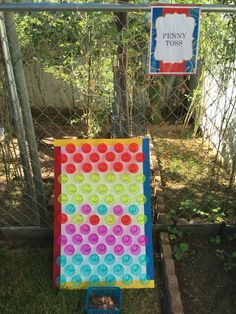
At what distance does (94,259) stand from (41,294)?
41 centimetres

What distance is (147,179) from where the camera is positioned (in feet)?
7.57

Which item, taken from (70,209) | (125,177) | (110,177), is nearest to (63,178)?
(70,209)

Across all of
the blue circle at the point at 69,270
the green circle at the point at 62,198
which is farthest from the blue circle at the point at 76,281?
the green circle at the point at 62,198

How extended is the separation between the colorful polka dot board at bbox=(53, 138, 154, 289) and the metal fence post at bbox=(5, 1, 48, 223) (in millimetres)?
175

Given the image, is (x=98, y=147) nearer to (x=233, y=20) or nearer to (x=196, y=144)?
(x=233, y=20)

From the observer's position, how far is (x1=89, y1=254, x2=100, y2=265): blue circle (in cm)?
220

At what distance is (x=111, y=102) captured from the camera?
3.26 m

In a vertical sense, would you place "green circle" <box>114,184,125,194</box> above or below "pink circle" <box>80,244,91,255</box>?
above

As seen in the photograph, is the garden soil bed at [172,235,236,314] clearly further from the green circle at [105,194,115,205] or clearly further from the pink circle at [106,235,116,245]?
the green circle at [105,194,115,205]

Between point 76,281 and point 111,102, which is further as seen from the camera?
point 111,102

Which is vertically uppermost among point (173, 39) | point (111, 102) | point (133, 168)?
point (173, 39)

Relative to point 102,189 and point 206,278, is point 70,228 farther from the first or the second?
point 206,278

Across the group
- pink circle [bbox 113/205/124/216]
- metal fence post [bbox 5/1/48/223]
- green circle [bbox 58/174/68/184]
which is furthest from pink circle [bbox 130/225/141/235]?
metal fence post [bbox 5/1/48/223]

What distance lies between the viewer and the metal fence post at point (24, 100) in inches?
76.9
